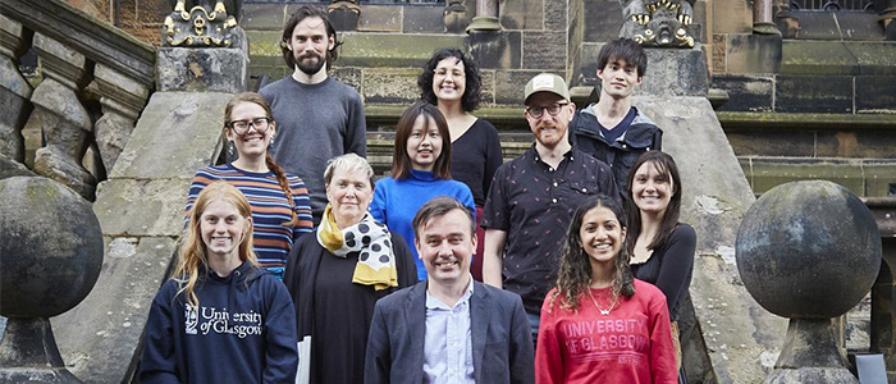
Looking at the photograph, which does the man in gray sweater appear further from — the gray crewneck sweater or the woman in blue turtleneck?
the woman in blue turtleneck

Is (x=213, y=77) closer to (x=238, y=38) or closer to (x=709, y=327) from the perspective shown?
(x=238, y=38)

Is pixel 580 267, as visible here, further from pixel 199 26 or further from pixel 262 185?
pixel 199 26

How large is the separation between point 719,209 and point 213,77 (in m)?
2.73

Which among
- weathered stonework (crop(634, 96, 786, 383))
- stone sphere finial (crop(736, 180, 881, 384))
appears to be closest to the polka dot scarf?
stone sphere finial (crop(736, 180, 881, 384))

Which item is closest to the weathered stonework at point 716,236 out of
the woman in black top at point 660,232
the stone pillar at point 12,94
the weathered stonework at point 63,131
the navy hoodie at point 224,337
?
the woman in black top at point 660,232

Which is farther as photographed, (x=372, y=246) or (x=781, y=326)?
(x=781, y=326)

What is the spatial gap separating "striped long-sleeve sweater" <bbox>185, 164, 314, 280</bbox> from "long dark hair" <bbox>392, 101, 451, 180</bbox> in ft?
1.52

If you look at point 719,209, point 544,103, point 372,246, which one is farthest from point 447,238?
point 719,209

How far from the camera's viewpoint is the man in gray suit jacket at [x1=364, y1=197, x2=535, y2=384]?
18.6ft

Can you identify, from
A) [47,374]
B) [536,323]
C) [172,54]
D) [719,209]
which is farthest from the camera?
[172,54]

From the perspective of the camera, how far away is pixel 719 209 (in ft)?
26.6

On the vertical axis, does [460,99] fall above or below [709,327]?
above

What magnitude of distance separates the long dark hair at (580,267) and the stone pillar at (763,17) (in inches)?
297

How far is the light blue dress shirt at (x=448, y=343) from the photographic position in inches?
224
